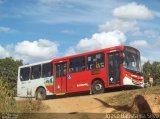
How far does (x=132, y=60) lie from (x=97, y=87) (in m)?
2.72

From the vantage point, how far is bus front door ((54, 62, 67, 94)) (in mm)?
26375

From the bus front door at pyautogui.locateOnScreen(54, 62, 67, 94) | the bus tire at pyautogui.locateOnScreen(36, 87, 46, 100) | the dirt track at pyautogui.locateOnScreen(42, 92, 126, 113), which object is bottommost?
the dirt track at pyautogui.locateOnScreen(42, 92, 126, 113)

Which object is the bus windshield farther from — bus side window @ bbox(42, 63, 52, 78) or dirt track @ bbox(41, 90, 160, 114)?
bus side window @ bbox(42, 63, 52, 78)

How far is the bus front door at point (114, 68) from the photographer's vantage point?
23.3 meters

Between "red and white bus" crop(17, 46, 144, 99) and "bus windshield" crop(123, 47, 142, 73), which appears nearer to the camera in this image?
"red and white bus" crop(17, 46, 144, 99)

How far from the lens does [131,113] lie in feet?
50.4

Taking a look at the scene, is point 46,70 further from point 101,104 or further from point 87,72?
point 101,104

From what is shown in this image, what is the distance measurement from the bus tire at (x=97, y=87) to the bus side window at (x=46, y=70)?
415 centimetres

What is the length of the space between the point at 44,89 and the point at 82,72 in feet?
13.4

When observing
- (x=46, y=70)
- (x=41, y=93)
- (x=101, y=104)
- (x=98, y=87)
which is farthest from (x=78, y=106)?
(x=41, y=93)

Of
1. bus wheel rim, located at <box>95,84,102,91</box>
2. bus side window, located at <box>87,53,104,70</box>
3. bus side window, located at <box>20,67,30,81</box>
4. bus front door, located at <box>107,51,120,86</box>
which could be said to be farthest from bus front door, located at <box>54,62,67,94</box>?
bus front door, located at <box>107,51,120,86</box>

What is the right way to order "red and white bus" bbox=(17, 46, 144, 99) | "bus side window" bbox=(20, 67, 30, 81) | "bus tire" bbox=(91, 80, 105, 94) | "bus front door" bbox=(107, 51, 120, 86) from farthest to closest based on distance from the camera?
"bus side window" bbox=(20, 67, 30, 81), "bus tire" bbox=(91, 80, 105, 94), "red and white bus" bbox=(17, 46, 144, 99), "bus front door" bbox=(107, 51, 120, 86)

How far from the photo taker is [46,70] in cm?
2781

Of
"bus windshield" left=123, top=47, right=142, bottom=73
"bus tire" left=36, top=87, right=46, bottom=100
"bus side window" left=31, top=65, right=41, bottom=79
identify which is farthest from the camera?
"bus side window" left=31, top=65, right=41, bottom=79
